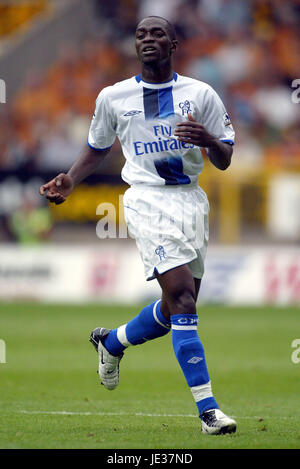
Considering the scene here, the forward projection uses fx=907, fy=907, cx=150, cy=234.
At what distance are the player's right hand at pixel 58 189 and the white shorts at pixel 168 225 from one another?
39 cm

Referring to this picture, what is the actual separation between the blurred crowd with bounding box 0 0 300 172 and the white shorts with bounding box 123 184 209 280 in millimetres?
13179

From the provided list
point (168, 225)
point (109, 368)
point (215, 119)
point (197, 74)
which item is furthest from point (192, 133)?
point (197, 74)

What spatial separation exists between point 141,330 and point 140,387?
200 centimetres

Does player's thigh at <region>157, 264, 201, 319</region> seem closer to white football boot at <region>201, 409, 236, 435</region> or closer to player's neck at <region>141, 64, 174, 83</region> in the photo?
white football boot at <region>201, 409, 236, 435</region>

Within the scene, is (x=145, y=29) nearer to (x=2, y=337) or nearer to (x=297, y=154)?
(x=2, y=337)

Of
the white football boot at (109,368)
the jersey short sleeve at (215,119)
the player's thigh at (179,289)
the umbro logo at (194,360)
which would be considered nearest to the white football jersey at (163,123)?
the jersey short sleeve at (215,119)

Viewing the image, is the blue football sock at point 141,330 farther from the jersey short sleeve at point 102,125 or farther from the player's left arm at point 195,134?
the player's left arm at point 195,134

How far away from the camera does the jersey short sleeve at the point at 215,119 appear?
217 inches

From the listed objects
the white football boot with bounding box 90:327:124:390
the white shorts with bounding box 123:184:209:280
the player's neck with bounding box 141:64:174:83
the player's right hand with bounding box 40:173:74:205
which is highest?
the player's neck with bounding box 141:64:174:83

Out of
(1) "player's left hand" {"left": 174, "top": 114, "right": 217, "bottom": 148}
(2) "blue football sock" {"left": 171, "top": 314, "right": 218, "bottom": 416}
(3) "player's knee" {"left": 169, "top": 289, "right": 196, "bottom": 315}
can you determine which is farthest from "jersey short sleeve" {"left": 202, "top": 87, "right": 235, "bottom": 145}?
(2) "blue football sock" {"left": 171, "top": 314, "right": 218, "bottom": 416}

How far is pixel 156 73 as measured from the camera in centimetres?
557

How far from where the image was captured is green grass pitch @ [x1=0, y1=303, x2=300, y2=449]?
16.6 ft

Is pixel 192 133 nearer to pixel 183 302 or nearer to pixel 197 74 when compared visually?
pixel 183 302
